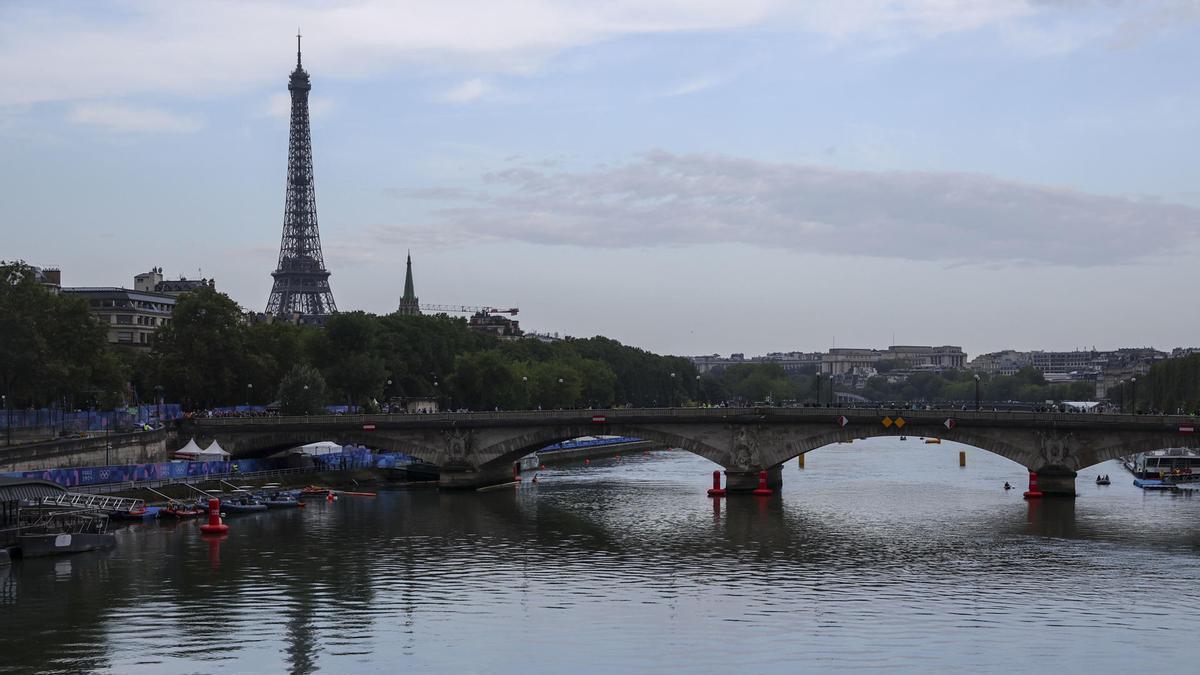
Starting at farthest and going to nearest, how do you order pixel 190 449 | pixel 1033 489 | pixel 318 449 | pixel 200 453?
pixel 318 449
pixel 190 449
pixel 200 453
pixel 1033 489

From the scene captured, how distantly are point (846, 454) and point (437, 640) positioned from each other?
118 metres

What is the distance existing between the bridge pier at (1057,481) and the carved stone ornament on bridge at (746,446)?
1876cm

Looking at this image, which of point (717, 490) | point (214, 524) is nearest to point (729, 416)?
point (717, 490)

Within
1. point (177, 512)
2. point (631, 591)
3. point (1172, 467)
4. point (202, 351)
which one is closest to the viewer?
point (631, 591)

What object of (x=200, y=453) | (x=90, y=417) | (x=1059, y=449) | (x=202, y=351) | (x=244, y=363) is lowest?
(x=1059, y=449)

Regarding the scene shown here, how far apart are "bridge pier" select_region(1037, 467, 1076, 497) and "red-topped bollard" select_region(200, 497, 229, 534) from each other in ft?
168

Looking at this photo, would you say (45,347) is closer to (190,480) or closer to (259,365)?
(190,480)

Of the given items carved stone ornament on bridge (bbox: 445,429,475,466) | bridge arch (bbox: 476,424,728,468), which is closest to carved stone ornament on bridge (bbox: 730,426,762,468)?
bridge arch (bbox: 476,424,728,468)

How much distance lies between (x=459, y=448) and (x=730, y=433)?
66.0 ft

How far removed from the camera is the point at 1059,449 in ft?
295

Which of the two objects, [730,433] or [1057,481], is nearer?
[1057,481]

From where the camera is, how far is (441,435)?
103188mm

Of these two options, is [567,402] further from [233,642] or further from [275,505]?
[233,642]

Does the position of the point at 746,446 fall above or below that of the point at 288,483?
above
